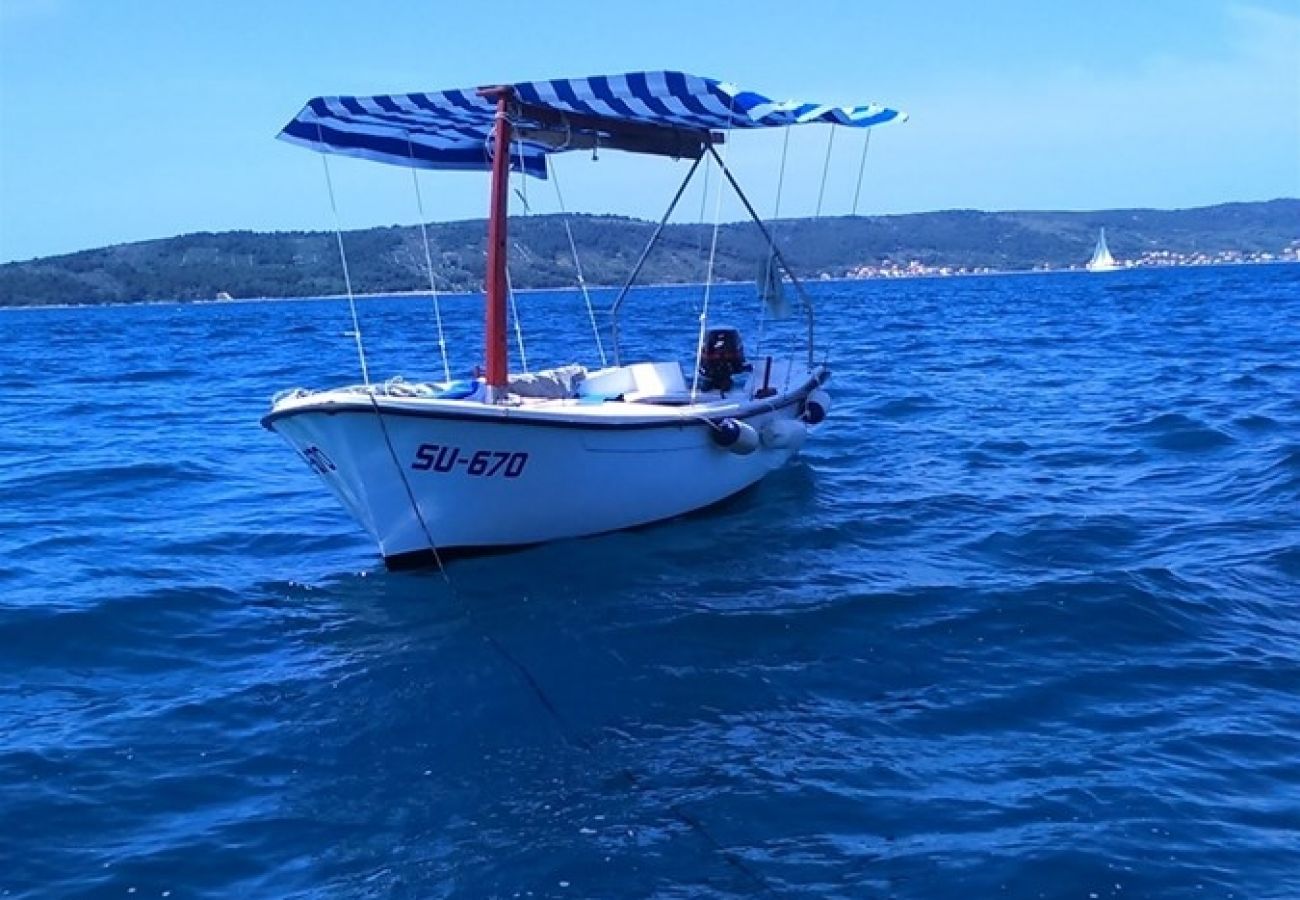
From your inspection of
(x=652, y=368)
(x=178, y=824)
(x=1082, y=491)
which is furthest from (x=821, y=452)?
(x=178, y=824)

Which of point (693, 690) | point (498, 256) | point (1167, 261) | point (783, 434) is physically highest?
point (498, 256)

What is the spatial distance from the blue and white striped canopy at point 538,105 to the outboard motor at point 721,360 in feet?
8.63

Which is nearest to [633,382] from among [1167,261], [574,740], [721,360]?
[721,360]

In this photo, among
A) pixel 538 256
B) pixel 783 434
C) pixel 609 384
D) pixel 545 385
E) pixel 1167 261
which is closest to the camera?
pixel 545 385

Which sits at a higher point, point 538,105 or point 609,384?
point 538,105

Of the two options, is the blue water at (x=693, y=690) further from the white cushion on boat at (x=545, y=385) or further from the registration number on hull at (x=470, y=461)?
the white cushion on boat at (x=545, y=385)

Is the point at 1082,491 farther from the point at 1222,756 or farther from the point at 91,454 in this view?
A: the point at 91,454

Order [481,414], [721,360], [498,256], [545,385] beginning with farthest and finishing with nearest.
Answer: [721,360] < [545,385] < [498,256] < [481,414]

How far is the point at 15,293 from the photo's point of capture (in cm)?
13600

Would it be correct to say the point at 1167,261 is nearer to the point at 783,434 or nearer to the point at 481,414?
the point at 783,434

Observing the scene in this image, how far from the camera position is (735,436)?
12102mm

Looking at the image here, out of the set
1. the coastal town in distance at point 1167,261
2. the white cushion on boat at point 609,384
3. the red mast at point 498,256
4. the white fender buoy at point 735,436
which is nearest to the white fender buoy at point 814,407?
the white fender buoy at point 735,436

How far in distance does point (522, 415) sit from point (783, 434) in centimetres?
418

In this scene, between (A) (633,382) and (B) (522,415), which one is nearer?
(B) (522,415)
